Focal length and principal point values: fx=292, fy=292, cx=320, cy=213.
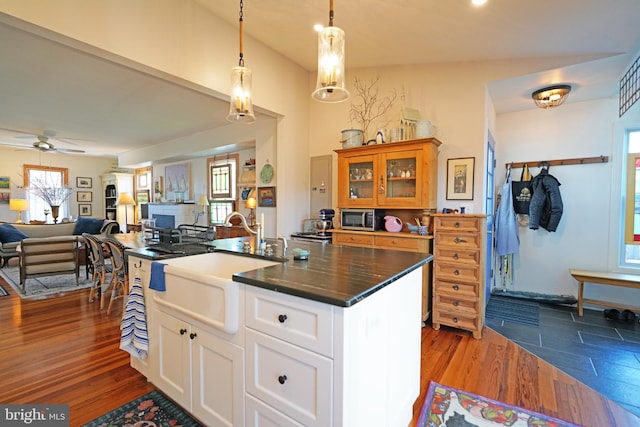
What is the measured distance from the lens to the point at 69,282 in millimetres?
4664

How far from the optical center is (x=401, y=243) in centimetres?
311

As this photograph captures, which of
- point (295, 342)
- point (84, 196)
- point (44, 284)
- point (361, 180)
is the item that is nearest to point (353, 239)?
point (361, 180)

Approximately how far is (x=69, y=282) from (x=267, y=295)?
513 centimetres

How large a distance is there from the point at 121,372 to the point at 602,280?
4.80m

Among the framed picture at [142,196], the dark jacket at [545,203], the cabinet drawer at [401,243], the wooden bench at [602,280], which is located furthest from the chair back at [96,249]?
the wooden bench at [602,280]

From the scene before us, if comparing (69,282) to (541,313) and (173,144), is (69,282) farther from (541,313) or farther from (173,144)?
(541,313)

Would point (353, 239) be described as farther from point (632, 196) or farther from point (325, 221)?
point (632, 196)

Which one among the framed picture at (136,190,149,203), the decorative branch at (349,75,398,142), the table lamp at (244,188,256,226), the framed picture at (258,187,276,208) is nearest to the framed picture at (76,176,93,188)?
the framed picture at (136,190,149,203)

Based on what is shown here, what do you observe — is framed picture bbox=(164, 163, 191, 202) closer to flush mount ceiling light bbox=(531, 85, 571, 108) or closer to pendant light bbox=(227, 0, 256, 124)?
pendant light bbox=(227, 0, 256, 124)

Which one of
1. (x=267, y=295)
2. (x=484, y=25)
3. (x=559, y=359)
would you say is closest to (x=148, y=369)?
(x=267, y=295)

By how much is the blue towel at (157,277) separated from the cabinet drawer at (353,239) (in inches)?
82.9

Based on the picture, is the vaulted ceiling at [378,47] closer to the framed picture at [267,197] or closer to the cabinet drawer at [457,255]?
Result: the framed picture at [267,197]

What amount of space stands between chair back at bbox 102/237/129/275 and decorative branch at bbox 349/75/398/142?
123 inches

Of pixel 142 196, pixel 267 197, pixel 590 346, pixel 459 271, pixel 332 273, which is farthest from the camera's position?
pixel 142 196
